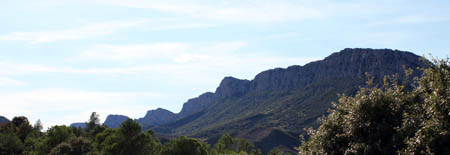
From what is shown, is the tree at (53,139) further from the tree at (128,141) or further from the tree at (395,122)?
the tree at (395,122)

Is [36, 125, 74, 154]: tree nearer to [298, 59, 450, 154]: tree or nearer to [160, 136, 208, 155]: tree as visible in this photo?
[160, 136, 208, 155]: tree

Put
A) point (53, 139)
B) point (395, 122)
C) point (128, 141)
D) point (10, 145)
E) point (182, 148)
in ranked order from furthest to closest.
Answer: point (10, 145), point (53, 139), point (182, 148), point (128, 141), point (395, 122)

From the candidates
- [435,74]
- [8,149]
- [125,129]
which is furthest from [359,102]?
[8,149]

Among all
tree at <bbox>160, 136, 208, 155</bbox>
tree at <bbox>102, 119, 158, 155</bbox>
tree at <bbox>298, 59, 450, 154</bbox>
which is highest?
tree at <bbox>298, 59, 450, 154</bbox>

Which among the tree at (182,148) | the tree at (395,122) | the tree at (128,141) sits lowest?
the tree at (182,148)

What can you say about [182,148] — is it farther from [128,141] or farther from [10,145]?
[10,145]

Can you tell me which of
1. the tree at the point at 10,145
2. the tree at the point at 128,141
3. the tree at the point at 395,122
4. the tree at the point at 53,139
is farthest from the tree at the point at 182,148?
the tree at the point at 395,122

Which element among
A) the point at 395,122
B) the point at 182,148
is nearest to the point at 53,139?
the point at 182,148

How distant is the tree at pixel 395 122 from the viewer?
17.7m

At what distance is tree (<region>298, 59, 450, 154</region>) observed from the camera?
17703 millimetres

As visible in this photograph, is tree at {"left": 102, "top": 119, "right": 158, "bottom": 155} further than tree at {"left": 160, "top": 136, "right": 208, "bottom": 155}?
No

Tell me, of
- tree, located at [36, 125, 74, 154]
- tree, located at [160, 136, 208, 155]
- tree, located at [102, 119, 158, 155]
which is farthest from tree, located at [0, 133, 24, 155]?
tree, located at [160, 136, 208, 155]

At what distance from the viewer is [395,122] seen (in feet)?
65.5

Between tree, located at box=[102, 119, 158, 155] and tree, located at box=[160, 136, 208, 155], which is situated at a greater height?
tree, located at box=[102, 119, 158, 155]
